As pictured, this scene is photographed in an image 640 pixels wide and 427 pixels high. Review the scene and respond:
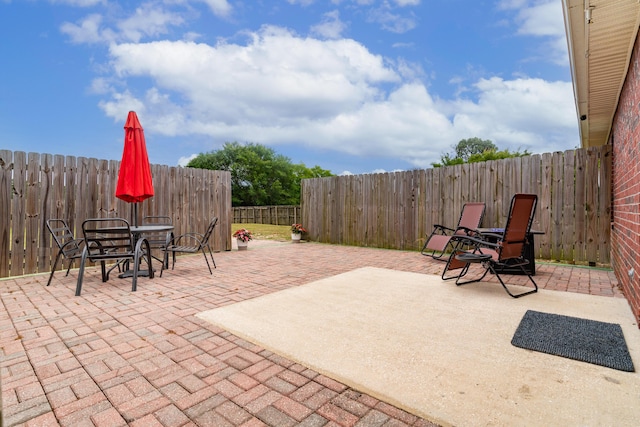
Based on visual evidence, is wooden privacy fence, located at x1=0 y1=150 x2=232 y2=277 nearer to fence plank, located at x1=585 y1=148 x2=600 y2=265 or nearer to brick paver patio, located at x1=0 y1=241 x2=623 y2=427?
brick paver patio, located at x1=0 y1=241 x2=623 y2=427

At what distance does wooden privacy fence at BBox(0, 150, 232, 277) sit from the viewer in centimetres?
462

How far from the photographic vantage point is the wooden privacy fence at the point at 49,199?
15.2ft

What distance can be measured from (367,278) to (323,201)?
4.87m

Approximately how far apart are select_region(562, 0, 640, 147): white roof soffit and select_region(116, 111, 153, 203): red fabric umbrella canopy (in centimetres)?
511

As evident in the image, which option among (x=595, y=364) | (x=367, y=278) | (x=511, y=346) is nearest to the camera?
(x=595, y=364)

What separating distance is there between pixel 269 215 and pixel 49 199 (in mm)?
12767

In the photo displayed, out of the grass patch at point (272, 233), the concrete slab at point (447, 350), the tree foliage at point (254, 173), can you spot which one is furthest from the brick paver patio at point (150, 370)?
the tree foliage at point (254, 173)

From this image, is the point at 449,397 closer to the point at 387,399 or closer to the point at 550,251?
the point at 387,399

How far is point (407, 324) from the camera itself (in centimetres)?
266

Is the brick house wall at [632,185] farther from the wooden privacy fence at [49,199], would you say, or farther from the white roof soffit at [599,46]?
the wooden privacy fence at [49,199]

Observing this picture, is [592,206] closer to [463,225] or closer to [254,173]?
[463,225]

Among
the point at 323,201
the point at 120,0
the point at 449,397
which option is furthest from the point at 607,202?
the point at 120,0

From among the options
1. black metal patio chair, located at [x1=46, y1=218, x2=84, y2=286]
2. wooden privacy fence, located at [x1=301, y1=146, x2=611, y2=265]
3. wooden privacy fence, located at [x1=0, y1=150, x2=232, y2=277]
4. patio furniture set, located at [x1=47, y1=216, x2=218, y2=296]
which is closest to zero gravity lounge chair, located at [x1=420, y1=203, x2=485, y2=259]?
wooden privacy fence, located at [x1=301, y1=146, x2=611, y2=265]

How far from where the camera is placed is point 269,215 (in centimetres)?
1764
